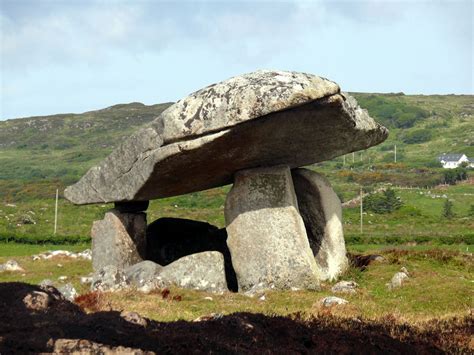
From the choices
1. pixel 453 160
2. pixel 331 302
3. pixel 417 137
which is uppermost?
pixel 417 137

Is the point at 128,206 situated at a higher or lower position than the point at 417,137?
lower

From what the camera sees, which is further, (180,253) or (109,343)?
(180,253)

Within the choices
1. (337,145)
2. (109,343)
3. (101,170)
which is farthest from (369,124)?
(109,343)

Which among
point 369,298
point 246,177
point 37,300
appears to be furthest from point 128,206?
point 37,300

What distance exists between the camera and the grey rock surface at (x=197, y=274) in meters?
18.5

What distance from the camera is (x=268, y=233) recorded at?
1858cm

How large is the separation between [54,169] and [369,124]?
439 ft

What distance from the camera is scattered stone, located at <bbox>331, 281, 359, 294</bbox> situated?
17266 millimetres

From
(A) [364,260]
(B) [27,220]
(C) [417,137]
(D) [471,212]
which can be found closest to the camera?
(A) [364,260]

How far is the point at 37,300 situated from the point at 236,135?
8.71m

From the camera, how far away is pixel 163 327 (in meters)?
7.85

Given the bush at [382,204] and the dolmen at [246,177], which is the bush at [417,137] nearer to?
the bush at [382,204]

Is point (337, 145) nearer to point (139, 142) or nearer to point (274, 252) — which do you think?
point (274, 252)

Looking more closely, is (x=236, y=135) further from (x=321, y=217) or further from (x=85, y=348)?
(x=85, y=348)
